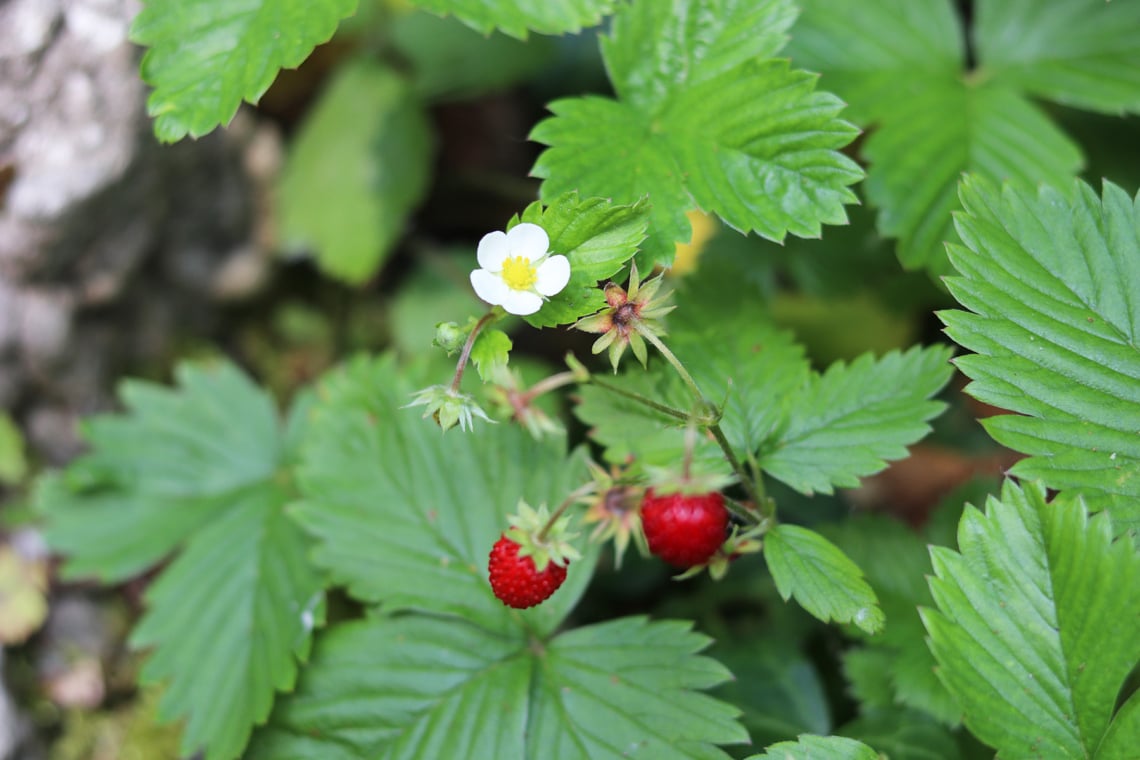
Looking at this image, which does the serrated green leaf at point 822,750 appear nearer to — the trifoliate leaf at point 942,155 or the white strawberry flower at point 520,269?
the white strawberry flower at point 520,269

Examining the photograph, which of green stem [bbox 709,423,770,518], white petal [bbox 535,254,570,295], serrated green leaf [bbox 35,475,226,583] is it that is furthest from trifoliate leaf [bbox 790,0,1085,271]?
serrated green leaf [bbox 35,475,226,583]

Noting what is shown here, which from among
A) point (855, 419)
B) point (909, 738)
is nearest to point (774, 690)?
point (909, 738)

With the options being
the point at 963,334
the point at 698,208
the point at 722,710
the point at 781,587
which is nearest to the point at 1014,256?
the point at 963,334

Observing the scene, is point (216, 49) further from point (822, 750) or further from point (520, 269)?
point (822, 750)

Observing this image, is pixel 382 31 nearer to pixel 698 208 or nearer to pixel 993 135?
pixel 698 208

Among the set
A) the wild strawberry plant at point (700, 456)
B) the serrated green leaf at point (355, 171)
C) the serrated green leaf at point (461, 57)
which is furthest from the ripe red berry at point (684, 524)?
the serrated green leaf at point (461, 57)

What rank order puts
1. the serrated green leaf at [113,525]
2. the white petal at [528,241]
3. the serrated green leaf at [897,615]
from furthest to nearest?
1. the serrated green leaf at [113,525]
2. the serrated green leaf at [897,615]
3. the white petal at [528,241]
